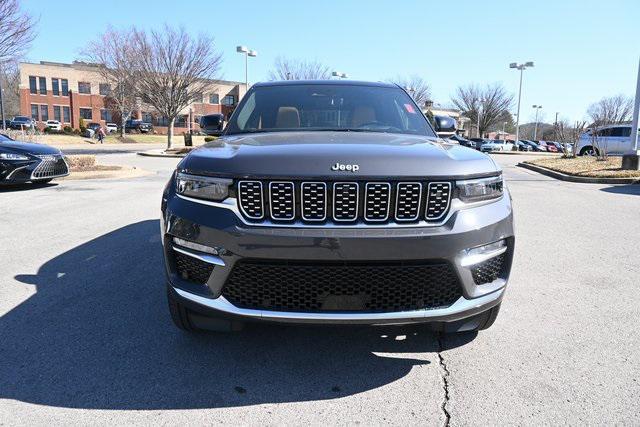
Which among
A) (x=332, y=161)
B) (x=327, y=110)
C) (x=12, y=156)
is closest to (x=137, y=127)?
(x=12, y=156)

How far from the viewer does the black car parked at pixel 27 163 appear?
9.82m

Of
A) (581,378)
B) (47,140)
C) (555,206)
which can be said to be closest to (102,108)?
(47,140)

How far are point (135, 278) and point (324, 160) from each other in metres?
2.68

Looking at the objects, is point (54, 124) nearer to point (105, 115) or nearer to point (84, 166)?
point (105, 115)

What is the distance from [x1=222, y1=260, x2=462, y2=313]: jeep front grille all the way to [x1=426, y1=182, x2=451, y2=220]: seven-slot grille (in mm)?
259

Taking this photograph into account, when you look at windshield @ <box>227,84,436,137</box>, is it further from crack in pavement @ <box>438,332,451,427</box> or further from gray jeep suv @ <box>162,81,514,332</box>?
crack in pavement @ <box>438,332,451,427</box>

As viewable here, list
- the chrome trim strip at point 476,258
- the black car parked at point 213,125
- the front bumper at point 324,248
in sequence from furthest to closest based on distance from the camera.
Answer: the black car parked at point 213,125, the chrome trim strip at point 476,258, the front bumper at point 324,248

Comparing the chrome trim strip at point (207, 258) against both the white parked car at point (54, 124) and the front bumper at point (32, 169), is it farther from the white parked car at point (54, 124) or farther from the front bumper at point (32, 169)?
the white parked car at point (54, 124)

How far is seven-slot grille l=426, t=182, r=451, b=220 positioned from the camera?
96.6 inches

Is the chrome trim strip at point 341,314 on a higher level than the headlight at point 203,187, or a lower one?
lower

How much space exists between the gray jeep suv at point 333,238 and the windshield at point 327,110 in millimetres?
1308

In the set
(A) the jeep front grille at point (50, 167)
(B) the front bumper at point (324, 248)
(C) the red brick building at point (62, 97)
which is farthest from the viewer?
(C) the red brick building at point (62, 97)

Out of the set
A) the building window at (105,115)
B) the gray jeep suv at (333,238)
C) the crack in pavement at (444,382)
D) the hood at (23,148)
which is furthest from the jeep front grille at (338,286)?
the building window at (105,115)

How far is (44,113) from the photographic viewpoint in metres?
70.1
